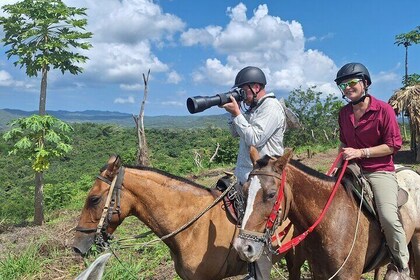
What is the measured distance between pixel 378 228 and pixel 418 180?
832 mm

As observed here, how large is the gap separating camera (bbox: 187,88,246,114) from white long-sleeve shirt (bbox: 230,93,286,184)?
0.19 m

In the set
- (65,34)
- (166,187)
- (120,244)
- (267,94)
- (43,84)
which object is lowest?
(120,244)

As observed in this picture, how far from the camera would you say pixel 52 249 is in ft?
23.6

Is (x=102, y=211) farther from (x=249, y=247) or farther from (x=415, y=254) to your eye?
(x=415, y=254)

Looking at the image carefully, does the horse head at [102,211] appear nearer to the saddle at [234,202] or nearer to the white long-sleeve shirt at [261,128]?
the saddle at [234,202]

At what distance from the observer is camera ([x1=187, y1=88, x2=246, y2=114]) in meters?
3.31

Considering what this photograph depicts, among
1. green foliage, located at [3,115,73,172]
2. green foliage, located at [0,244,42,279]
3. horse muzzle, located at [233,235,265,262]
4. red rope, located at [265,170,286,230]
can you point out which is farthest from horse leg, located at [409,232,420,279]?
green foliage, located at [3,115,73,172]

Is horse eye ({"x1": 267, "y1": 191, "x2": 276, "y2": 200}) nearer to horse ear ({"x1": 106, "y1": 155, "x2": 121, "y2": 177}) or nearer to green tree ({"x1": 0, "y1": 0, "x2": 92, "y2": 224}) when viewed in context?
horse ear ({"x1": 106, "y1": 155, "x2": 121, "y2": 177})

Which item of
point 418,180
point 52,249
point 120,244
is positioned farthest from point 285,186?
point 52,249

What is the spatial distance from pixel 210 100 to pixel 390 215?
1880 millimetres

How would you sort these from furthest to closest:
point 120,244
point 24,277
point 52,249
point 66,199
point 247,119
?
point 66,199, point 52,249, point 24,277, point 120,244, point 247,119

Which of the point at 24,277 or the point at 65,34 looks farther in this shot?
the point at 65,34

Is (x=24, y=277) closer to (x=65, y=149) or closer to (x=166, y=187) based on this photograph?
(x=166, y=187)

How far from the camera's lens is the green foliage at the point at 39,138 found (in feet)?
32.7
